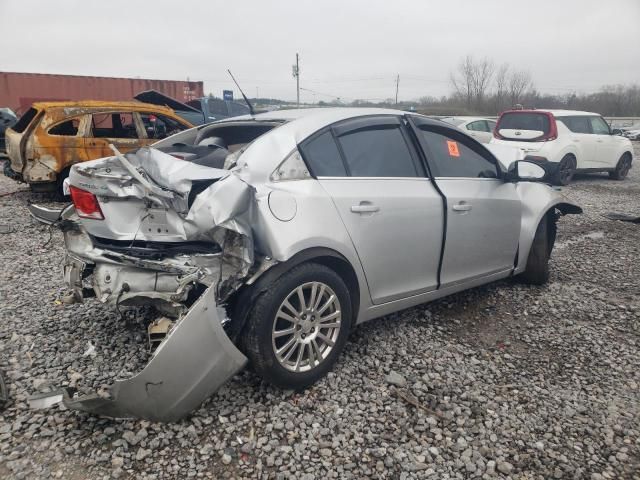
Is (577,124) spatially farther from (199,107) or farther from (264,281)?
(264,281)

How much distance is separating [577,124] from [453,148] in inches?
357

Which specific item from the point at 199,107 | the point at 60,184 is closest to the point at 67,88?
the point at 199,107

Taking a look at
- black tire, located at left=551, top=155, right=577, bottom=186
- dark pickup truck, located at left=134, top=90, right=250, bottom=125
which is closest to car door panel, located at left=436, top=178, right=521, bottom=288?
black tire, located at left=551, top=155, right=577, bottom=186

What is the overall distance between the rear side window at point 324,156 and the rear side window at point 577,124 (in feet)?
31.5

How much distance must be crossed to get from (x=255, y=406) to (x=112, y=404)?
74 cm

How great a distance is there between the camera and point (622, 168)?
12.3m

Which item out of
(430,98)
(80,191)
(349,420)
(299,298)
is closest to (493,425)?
(349,420)

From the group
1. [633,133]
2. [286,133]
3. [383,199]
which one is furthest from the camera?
[633,133]

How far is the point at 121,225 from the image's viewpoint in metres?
2.61

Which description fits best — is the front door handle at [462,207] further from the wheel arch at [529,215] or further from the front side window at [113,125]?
the front side window at [113,125]

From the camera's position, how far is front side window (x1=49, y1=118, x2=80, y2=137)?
719cm

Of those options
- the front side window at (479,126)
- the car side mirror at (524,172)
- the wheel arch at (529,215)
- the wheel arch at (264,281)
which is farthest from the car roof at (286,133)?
the front side window at (479,126)

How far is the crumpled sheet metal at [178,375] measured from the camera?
2158mm

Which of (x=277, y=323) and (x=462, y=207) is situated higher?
(x=462, y=207)
